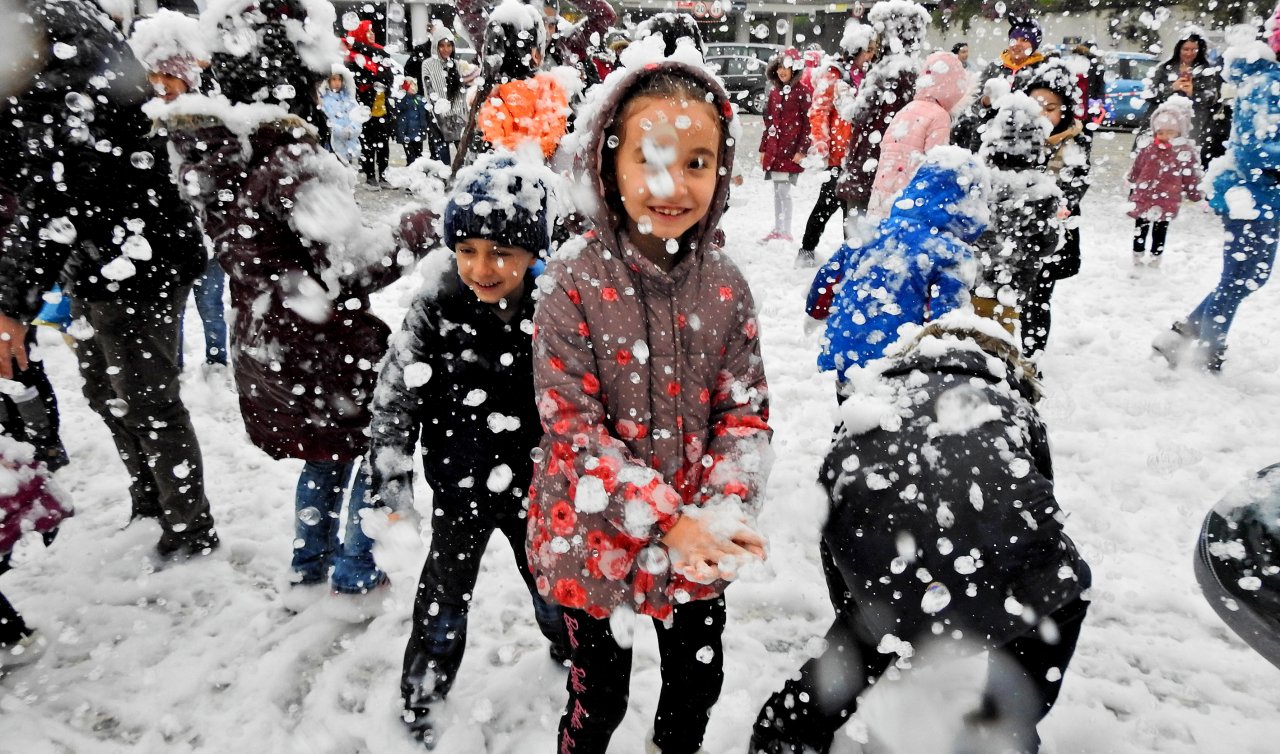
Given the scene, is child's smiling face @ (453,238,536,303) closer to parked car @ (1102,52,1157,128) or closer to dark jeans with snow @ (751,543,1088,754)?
dark jeans with snow @ (751,543,1088,754)

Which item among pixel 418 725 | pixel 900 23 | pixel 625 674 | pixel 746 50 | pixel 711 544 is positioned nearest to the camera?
pixel 711 544

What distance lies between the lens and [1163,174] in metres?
6.75

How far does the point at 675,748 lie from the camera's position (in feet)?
6.55

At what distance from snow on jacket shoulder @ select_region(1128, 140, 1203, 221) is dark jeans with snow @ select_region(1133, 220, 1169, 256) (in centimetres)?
12

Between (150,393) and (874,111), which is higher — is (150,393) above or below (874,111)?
below

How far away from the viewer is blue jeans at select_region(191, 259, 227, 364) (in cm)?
444

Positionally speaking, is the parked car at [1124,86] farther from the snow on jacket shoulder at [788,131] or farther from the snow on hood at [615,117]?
the snow on hood at [615,117]

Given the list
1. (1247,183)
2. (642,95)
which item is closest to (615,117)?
(642,95)

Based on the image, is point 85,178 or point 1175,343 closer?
point 85,178

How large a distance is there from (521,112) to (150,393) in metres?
2.09

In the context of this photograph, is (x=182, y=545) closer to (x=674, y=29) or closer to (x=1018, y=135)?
(x=674, y=29)

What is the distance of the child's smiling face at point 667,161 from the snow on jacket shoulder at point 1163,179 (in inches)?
277

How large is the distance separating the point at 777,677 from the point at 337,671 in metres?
1.52

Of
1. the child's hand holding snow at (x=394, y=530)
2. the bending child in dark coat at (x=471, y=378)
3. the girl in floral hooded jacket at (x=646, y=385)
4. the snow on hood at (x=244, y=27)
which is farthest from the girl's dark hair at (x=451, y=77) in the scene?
the girl in floral hooded jacket at (x=646, y=385)
